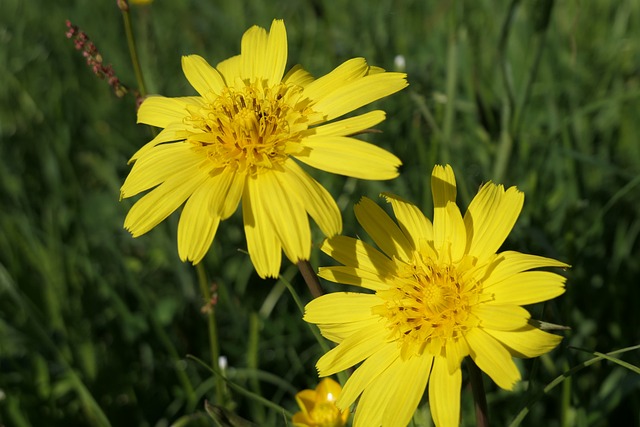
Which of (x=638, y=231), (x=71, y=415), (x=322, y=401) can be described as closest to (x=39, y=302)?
(x=71, y=415)

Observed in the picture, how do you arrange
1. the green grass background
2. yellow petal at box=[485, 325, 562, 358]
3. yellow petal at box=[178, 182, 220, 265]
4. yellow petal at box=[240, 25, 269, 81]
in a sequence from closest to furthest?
1. yellow petal at box=[485, 325, 562, 358]
2. yellow petal at box=[178, 182, 220, 265]
3. yellow petal at box=[240, 25, 269, 81]
4. the green grass background

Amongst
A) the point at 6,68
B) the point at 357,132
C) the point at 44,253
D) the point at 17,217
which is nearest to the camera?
the point at 357,132

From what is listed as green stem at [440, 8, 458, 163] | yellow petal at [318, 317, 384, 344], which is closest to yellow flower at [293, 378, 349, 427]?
yellow petal at [318, 317, 384, 344]

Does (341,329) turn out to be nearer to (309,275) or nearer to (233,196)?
(309,275)

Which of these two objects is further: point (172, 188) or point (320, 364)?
point (172, 188)

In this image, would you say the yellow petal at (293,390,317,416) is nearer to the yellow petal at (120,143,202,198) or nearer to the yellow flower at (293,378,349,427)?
the yellow flower at (293,378,349,427)

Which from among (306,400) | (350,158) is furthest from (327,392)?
(350,158)

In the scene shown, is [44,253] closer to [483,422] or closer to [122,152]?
[122,152]
